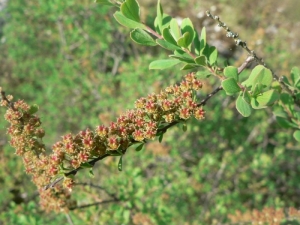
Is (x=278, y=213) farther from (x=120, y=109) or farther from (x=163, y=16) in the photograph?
(x=120, y=109)

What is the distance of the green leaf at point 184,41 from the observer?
1.22 meters

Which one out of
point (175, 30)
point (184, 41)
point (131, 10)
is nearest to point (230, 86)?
point (184, 41)

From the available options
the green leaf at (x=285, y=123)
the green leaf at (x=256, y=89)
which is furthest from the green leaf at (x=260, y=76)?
the green leaf at (x=285, y=123)

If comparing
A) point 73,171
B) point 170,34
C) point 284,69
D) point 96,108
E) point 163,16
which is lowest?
point 73,171

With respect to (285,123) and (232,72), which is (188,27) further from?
(285,123)

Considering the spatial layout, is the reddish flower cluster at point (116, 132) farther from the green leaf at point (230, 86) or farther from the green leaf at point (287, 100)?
the green leaf at point (287, 100)

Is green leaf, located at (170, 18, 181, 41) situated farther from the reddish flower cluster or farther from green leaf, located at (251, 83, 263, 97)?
green leaf, located at (251, 83, 263, 97)

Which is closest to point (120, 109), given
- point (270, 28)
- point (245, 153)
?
point (245, 153)

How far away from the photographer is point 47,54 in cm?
779

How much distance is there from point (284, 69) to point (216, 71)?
4657mm

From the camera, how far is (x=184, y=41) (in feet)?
4.13

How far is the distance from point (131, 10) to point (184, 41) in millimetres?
237

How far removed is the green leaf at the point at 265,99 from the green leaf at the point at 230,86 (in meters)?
0.08

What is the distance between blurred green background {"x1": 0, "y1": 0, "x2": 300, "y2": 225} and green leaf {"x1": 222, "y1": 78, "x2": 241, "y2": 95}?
1.51m
